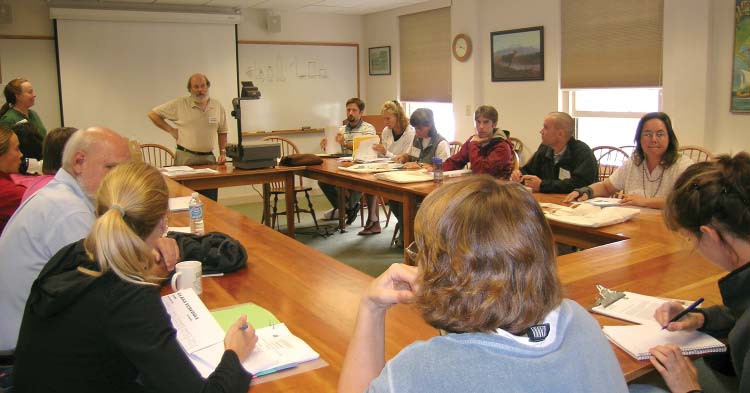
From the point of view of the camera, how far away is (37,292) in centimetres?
125

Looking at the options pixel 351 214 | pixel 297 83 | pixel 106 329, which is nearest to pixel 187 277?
pixel 106 329

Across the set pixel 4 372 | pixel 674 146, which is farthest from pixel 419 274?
pixel 674 146

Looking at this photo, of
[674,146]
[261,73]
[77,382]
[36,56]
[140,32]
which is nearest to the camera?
[77,382]

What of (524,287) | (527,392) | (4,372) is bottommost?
(4,372)

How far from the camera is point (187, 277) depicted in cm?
190

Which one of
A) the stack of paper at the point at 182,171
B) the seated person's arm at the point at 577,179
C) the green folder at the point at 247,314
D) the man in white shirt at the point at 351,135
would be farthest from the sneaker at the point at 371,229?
the green folder at the point at 247,314

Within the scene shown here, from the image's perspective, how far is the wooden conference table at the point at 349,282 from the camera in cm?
155

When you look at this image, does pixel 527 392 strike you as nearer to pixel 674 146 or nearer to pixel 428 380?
pixel 428 380

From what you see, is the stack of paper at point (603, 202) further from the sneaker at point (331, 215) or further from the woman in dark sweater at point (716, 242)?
the sneaker at point (331, 215)

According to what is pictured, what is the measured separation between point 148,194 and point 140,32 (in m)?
5.93

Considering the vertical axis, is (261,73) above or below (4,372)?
above

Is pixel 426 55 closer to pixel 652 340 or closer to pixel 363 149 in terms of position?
pixel 363 149

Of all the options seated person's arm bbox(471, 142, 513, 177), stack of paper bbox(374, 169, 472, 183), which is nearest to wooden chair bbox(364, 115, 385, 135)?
stack of paper bbox(374, 169, 472, 183)

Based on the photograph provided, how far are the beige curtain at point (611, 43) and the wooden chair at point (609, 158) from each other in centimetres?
53
